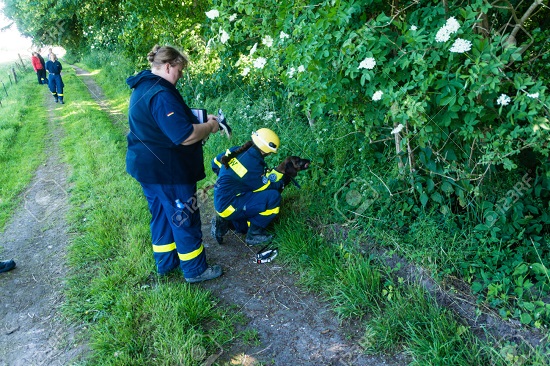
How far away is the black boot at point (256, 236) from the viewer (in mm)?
4223

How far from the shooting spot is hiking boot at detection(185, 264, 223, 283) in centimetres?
365

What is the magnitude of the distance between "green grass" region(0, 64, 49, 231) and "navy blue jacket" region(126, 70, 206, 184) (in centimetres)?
300

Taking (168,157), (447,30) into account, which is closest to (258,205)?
(168,157)

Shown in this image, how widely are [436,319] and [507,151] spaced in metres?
1.23

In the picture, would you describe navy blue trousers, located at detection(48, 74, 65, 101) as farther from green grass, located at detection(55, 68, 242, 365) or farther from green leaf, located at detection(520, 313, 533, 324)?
green leaf, located at detection(520, 313, 533, 324)

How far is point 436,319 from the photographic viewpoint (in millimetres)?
2734

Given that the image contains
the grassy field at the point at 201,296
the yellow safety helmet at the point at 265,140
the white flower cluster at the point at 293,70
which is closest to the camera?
the grassy field at the point at 201,296

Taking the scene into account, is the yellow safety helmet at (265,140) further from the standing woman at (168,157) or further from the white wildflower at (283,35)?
the white wildflower at (283,35)

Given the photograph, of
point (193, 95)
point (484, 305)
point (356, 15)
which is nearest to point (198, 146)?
point (356, 15)

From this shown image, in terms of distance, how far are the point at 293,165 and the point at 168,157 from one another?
1.44 m

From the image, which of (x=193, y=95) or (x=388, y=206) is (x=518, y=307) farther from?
(x=193, y=95)

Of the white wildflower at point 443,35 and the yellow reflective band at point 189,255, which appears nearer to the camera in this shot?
the white wildflower at point 443,35

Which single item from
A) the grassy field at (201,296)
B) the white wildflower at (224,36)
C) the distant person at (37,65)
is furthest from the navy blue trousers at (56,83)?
the white wildflower at (224,36)

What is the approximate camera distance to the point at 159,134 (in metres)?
3.31
